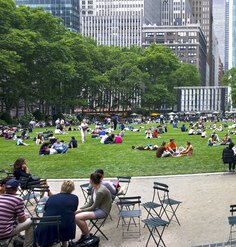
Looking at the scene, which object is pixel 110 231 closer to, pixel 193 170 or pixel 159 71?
pixel 193 170

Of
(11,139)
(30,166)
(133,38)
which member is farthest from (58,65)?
Answer: (133,38)

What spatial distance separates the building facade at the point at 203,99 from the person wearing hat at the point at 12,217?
99377mm

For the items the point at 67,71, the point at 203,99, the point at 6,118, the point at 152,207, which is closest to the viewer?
the point at 152,207

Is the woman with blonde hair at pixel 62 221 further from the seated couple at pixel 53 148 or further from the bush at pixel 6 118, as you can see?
the bush at pixel 6 118

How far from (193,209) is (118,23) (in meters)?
157

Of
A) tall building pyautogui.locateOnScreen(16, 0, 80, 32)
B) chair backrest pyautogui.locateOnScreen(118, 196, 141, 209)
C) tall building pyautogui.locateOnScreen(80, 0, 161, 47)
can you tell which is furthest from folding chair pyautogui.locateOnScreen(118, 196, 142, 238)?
tall building pyautogui.locateOnScreen(80, 0, 161, 47)

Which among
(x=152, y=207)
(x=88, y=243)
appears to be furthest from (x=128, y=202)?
(x=88, y=243)

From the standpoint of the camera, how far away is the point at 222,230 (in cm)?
935

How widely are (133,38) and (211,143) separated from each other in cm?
13700

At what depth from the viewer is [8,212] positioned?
736 cm

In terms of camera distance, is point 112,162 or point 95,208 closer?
point 95,208

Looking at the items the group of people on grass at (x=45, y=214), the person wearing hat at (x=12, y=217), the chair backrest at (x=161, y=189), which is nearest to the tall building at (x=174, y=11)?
the chair backrest at (x=161, y=189)

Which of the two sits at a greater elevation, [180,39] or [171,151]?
[180,39]

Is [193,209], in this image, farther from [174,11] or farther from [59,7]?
[174,11]
